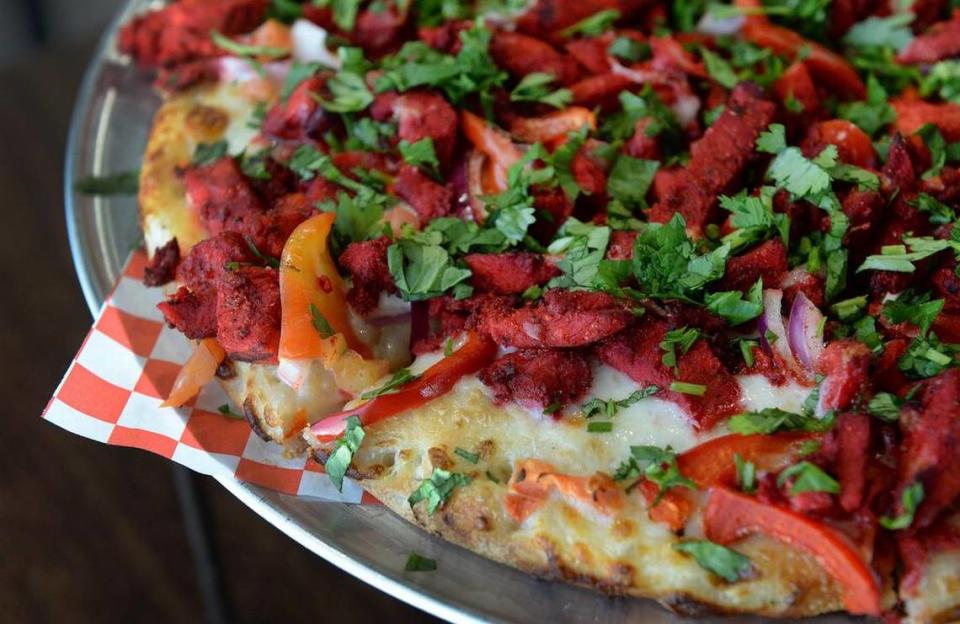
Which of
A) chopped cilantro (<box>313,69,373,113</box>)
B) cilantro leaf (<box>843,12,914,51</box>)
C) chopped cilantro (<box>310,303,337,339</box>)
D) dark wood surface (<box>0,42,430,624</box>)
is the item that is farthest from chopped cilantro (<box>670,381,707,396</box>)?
dark wood surface (<box>0,42,430,624</box>)

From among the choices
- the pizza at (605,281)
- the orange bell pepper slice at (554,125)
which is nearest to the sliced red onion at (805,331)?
the pizza at (605,281)

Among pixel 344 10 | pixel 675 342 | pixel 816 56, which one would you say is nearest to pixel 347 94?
pixel 344 10

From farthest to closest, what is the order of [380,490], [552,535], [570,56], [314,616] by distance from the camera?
1. [314,616]
2. [570,56]
3. [380,490]
4. [552,535]

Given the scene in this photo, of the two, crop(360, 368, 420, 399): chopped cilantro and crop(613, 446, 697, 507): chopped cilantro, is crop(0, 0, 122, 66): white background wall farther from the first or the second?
crop(613, 446, 697, 507): chopped cilantro

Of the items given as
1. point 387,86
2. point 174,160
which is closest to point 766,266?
point 387,86

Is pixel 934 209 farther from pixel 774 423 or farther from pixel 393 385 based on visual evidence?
pixel 393 385

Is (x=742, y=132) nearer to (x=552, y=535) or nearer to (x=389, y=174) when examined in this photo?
(x=389, y=174)
